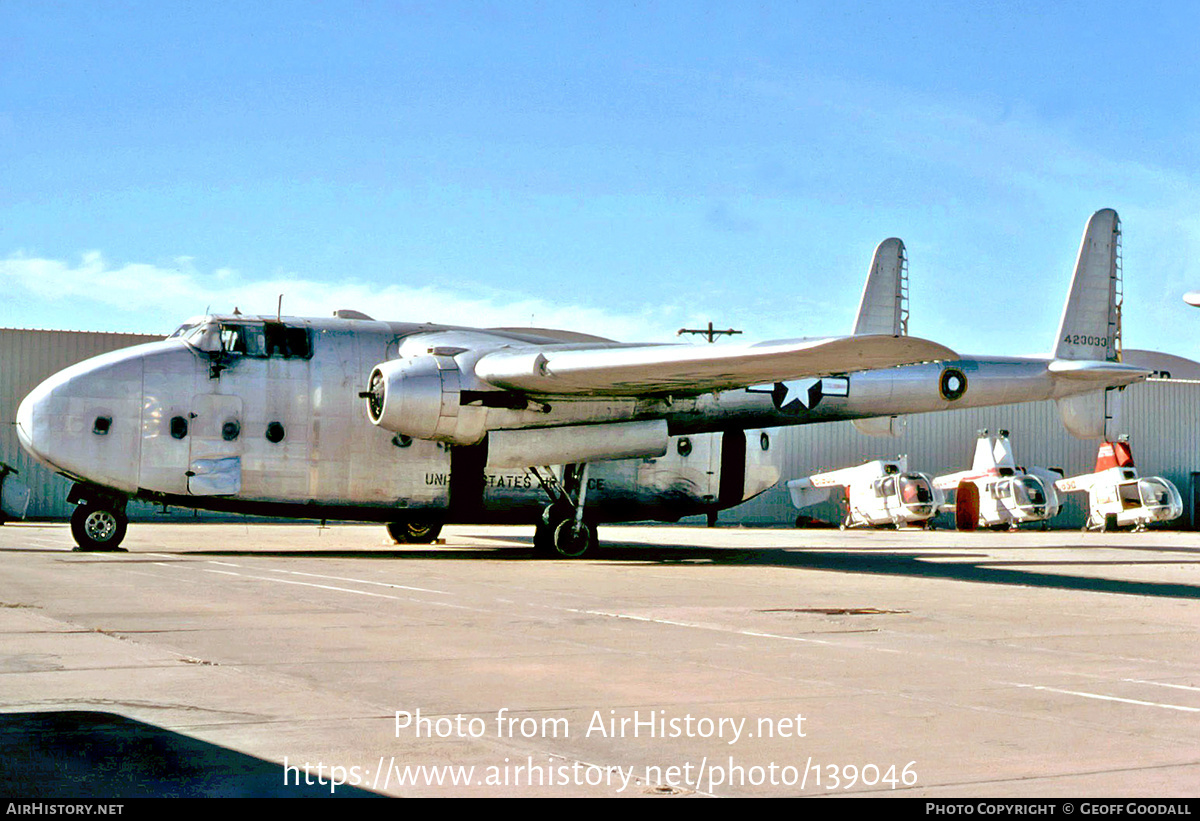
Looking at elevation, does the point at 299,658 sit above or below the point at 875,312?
below

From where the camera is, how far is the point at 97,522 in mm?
22234

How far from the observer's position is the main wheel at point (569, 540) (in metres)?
23.8

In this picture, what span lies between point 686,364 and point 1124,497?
34.9 meters

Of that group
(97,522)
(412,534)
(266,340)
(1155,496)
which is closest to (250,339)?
(266,340)

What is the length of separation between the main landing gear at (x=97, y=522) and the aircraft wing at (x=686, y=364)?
7.14 m

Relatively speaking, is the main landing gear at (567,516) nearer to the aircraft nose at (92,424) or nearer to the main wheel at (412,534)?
the main wheel at (412,534)

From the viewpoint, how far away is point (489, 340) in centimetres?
2372

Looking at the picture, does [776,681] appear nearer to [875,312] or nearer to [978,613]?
[978,613]

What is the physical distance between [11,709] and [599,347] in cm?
1576

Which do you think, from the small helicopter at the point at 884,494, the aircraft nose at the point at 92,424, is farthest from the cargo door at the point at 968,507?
the aircraft nose at the point at 92,424

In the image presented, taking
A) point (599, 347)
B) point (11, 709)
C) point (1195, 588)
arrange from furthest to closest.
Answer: point (599, 347)
point (1195, 588)
point (11, 709)

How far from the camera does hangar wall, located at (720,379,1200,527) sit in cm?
5703
